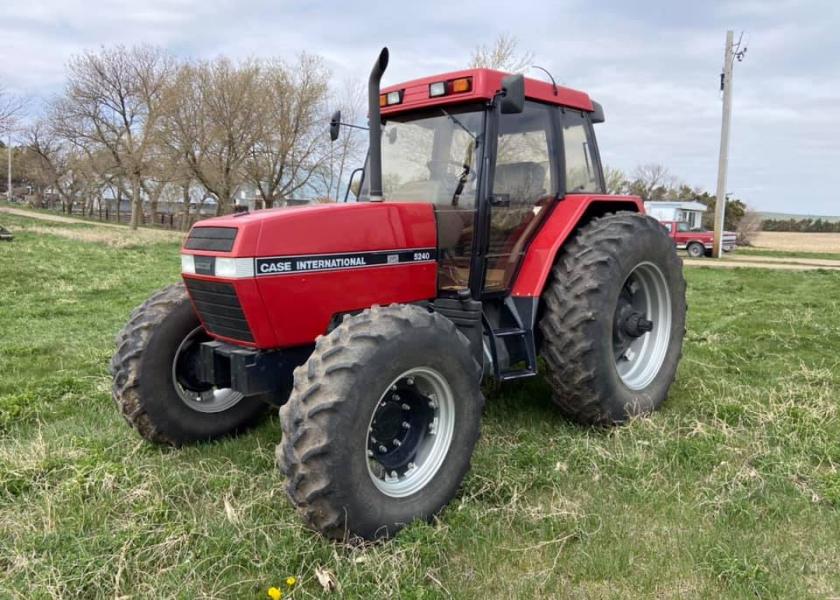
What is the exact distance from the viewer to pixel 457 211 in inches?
156

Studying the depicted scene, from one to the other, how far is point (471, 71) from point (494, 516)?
2556 mm

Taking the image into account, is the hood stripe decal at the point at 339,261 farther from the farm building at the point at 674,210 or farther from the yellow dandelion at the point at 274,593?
the farm building at the point at 674,210

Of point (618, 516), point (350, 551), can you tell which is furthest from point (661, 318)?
point (350, 551)

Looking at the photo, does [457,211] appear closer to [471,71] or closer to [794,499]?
[471,71]

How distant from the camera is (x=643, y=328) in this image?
450cm

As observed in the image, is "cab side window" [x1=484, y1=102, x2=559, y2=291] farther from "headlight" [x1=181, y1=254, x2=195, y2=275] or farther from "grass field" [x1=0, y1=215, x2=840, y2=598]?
"headlight" [x1=181, y1=254, x2=195, y2=275]

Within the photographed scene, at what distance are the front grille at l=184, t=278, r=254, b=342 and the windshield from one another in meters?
1.40

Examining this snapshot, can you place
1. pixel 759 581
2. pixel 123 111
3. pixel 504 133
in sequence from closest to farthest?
pixel 759 581 < pixel 504 133 < pixel 123 111

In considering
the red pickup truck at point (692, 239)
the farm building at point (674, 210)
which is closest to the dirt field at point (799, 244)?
the farm building at point (674, 210)

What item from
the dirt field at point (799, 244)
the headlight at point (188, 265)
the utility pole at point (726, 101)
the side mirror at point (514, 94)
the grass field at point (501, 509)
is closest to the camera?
the grass field at point (501, 509)

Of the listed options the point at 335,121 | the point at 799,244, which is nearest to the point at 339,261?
the point at 335,121

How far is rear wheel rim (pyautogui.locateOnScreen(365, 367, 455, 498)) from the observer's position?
315 centimetres

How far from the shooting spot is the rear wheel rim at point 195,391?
3.89 meters

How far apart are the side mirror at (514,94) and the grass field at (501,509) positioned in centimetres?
199
